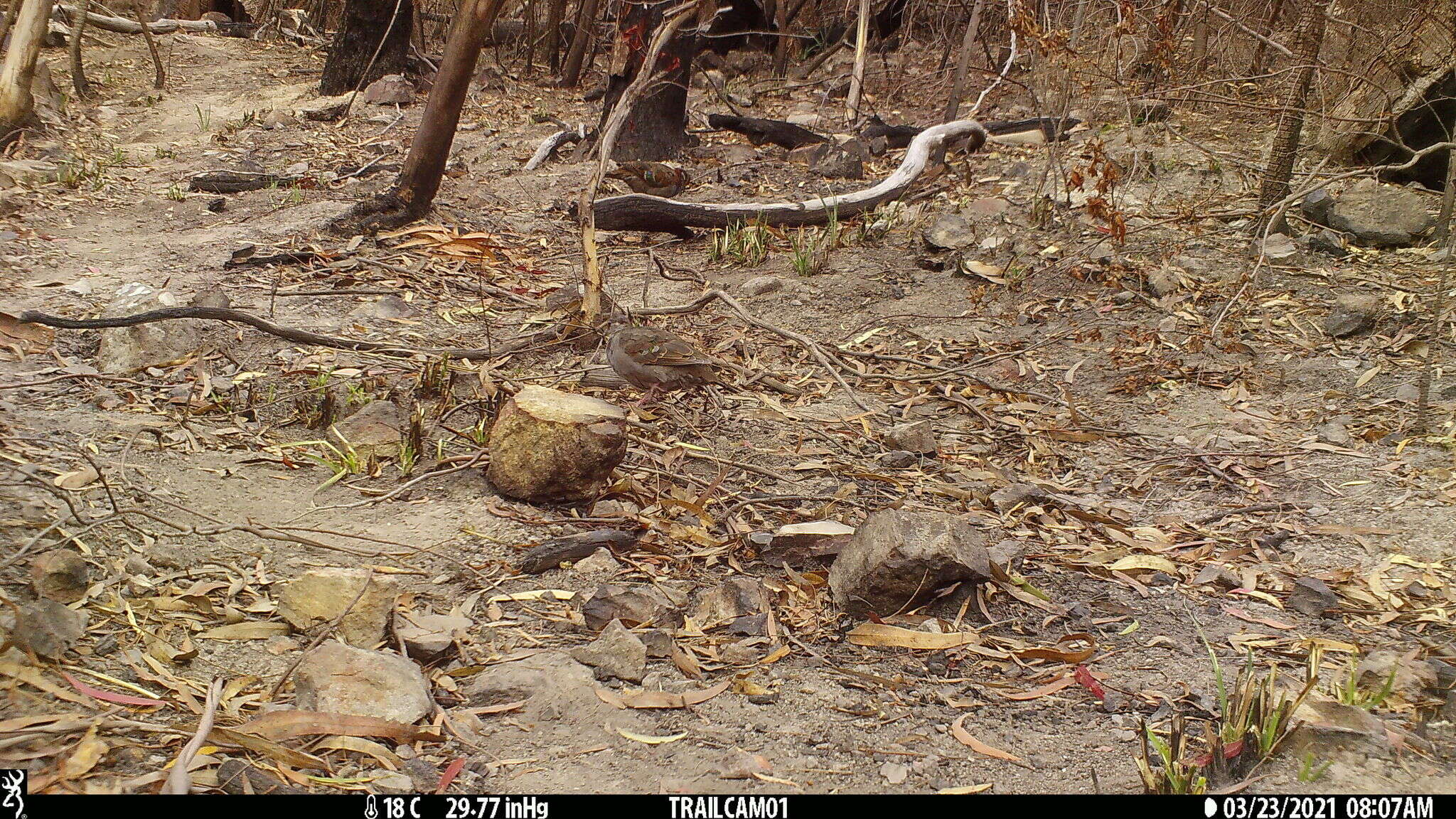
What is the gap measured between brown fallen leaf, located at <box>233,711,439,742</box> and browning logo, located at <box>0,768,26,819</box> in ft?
1.28

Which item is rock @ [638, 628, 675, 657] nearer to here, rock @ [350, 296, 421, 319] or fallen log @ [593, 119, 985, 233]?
rock @ [350, 296, 421, 319]

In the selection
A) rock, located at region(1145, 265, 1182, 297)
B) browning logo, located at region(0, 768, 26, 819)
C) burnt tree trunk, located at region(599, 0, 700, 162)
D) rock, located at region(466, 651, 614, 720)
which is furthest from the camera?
burnt tree trunk, located at region(599, 0, 700, 162)

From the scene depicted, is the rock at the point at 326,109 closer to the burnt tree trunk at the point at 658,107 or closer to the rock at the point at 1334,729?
the burnt tree trunk at the point at 658,107

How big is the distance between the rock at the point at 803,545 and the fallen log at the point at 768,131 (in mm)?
6057

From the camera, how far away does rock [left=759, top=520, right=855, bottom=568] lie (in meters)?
3.27

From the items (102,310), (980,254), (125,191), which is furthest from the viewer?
(125,191)

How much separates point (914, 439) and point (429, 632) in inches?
86.6

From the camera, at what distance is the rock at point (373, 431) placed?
375 centimetres

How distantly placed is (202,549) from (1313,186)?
445 centimetres

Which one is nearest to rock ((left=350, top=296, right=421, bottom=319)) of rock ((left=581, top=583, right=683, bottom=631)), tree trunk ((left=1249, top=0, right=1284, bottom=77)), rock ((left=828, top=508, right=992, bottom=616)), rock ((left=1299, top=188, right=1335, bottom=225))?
rock ((left=581, top=583, right=683, bottom=631))

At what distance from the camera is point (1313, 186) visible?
4.36 meters
